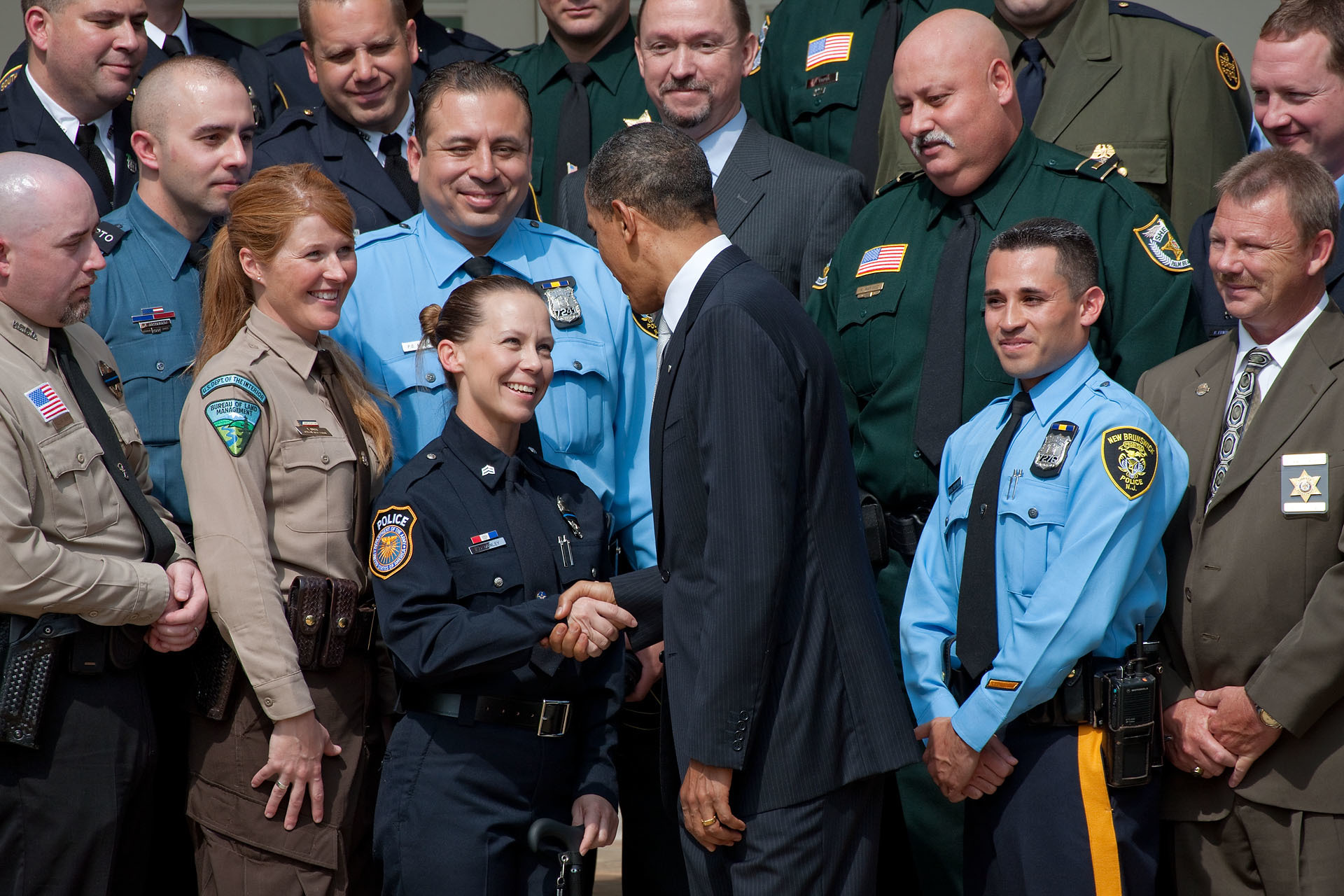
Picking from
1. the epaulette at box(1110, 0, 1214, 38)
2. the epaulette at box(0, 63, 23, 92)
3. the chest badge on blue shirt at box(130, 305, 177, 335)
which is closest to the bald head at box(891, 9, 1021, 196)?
the epaulette at box(1110, 0, 1214, 38)

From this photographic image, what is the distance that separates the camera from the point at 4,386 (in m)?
2.94

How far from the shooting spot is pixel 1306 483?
2.99 metres

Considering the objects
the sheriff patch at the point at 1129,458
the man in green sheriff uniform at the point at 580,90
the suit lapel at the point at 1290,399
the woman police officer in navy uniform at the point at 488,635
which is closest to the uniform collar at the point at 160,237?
the woman police officer in navy uniform at the point at 488,635

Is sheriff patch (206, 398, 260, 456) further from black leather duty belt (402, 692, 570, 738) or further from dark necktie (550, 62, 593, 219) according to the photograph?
dark necktie (550, 62, 593, 219)

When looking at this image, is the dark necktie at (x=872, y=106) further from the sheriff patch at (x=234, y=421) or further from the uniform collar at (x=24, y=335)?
the uniform collar at (x=24, y=335)

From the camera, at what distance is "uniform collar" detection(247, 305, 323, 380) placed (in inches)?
126

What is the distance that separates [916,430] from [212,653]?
1788mm

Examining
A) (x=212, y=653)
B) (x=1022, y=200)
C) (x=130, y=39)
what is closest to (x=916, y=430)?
(x=1022, y=200)

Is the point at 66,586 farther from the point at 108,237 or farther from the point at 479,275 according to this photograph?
the point at 479,275

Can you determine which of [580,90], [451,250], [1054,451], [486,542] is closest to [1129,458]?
[1054,451]

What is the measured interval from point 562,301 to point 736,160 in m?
0.76

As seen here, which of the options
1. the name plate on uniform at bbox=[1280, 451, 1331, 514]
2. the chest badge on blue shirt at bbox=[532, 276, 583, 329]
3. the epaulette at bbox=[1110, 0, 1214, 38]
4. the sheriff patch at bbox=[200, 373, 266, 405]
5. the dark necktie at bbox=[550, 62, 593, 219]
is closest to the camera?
the name plate on uniform at bbox=[1280, 451, 1331, 514]

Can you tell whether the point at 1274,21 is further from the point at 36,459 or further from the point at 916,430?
the point at 36,459

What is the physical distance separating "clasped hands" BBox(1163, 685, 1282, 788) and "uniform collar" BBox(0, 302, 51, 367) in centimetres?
266
